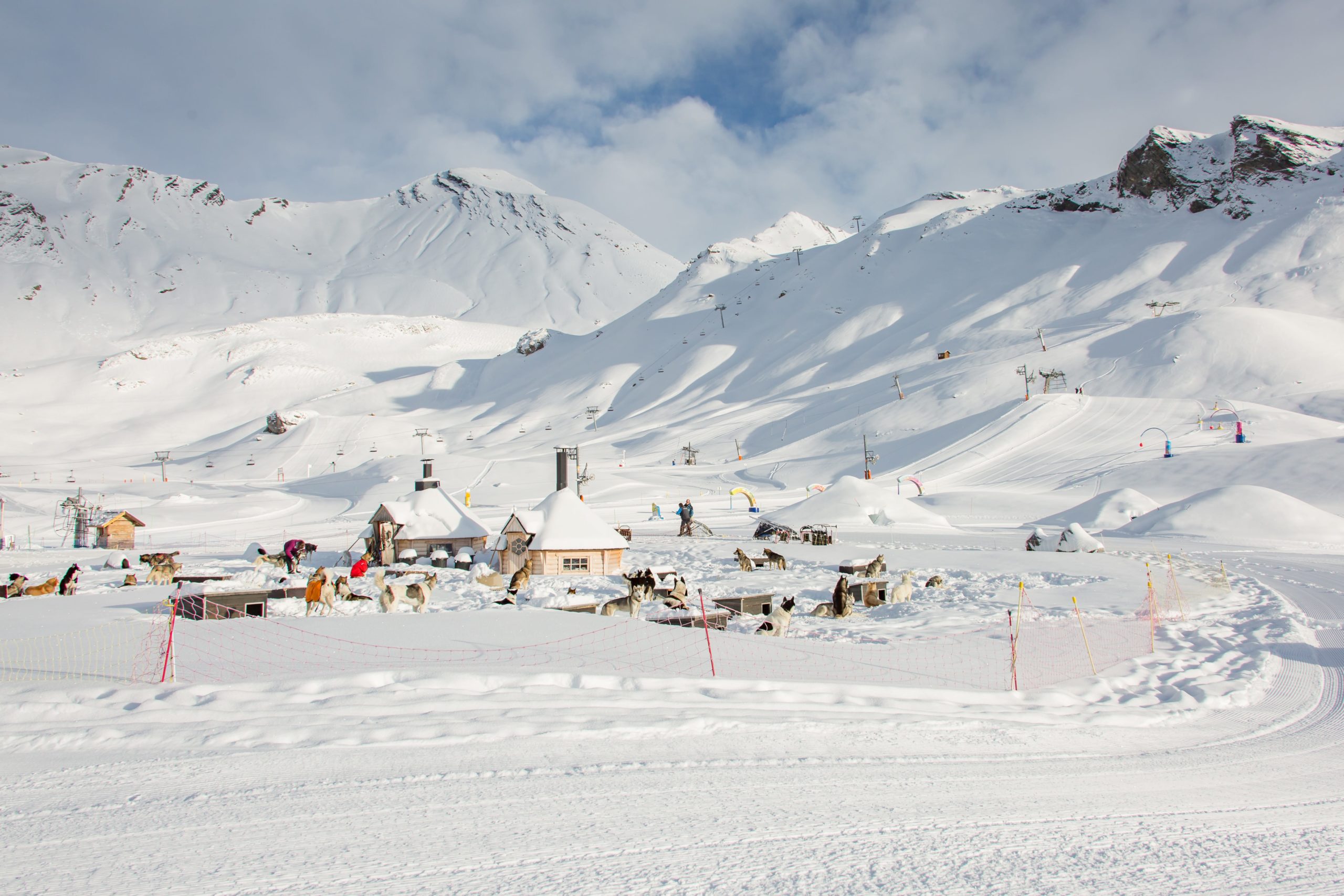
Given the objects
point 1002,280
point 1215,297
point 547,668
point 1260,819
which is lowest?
point 1260,819

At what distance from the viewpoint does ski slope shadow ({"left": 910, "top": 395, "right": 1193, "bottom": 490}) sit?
53156mm

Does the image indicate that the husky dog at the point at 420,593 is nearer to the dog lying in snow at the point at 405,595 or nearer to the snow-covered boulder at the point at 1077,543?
the dog lying in snow at the point at 405,595

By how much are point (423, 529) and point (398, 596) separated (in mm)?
11997

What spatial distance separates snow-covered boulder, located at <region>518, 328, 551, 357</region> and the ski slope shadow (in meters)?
91.1

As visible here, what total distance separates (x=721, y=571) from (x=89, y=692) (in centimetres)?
1739

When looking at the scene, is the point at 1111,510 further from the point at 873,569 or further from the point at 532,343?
the point at 532,343

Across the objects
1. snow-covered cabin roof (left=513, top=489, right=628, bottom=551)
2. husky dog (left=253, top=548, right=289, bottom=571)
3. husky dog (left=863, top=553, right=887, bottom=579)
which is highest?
snow-covered cabin roof (left=513, top=489, right=628, bottom=551)

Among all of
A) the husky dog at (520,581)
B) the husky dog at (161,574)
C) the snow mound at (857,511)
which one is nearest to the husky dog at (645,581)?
the husky dog at (520,581)

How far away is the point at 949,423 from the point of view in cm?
6719

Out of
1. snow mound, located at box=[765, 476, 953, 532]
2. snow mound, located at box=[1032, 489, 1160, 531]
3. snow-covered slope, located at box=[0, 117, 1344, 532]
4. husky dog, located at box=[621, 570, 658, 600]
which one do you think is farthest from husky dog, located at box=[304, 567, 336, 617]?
snow-covered slope, located at box=[0, 117, 1344, 532]

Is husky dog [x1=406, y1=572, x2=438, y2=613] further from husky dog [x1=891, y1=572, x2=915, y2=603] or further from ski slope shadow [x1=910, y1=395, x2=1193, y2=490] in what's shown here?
ski slope shadow [x1=910, y1=395, x2=1193, y2=490]

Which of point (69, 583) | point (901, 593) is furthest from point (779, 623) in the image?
point (69, 583)

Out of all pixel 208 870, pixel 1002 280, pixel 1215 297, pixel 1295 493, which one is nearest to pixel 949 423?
pixel 1295 493

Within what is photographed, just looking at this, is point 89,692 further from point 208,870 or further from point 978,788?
point 978,788
